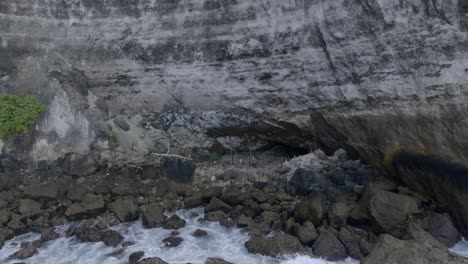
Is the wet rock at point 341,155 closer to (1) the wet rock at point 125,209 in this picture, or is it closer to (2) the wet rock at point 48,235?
(1) the wet rock at point 125,209

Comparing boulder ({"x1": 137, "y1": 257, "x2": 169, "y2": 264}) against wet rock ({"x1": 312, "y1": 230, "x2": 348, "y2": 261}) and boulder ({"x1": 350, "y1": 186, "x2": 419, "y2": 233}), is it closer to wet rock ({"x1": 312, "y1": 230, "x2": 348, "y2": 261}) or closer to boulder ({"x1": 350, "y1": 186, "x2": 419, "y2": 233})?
wet rock ({"x1": 312, "y1": 230, "x2": 348, "y2": 261})

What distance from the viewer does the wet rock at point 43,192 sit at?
421 inches

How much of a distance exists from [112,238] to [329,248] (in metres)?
4.26

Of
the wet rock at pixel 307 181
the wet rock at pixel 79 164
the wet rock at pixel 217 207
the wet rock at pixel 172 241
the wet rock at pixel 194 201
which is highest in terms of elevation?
the wet rock at pixel 79 164

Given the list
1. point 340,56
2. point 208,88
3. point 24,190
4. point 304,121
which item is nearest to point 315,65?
point 340,56

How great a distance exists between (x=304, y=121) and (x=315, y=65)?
1.46 meters

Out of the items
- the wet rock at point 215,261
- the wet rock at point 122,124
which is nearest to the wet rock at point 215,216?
the wet rock at point 215,261

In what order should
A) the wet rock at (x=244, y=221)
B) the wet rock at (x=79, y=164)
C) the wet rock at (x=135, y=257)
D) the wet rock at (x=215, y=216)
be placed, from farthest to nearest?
the wet rock at (x=79, y=164) → the wet rock at (x=215, y=216) → the wet rock at (x=244, y=221) → the wet rock at (x=135, y=257)

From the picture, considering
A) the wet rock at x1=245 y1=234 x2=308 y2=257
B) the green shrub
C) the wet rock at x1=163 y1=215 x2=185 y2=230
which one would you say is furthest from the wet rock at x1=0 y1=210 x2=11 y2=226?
the wet rock at x1=245 y1=234 x2=308 y2=257

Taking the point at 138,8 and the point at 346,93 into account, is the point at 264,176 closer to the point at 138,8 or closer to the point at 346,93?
the point at 346,93

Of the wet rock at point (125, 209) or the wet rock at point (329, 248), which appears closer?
the wet rock at point (329, 248)

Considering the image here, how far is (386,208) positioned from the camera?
9.02 m

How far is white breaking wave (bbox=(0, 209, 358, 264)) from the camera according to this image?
28.7ft

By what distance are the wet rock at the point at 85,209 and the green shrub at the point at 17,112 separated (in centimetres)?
297
